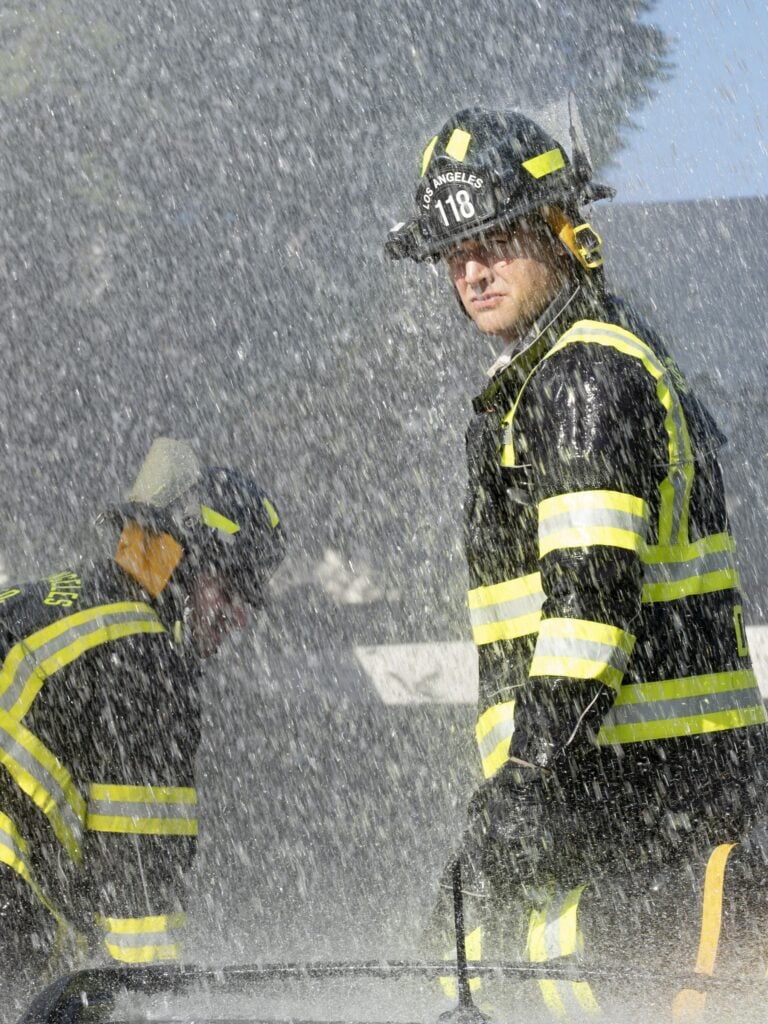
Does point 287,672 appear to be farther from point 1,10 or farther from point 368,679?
point 1,10

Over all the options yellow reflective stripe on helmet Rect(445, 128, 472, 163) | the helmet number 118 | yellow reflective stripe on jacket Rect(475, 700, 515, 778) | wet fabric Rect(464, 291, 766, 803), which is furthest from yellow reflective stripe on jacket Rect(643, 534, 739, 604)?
yellow reflective stripe on helmet Rect(445, 128, 472, 163)

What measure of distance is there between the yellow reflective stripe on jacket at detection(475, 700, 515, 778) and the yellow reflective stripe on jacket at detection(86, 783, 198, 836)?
2.79 feet

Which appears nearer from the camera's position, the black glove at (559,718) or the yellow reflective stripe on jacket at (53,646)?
the black glove at (559,718)

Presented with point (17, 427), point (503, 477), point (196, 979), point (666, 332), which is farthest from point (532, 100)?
point (196, 979)

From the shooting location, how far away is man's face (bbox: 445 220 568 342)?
2.25 meters

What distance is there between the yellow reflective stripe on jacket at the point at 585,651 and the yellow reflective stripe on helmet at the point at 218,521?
141 cm

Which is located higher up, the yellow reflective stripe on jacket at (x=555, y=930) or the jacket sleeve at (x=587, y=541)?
the jacket sleeve at (x=587, y=541)

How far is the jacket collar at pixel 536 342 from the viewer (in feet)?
7.24

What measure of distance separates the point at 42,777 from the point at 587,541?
1.48 metres

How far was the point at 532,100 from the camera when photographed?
7.54 meters

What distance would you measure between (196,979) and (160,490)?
1.60 meters

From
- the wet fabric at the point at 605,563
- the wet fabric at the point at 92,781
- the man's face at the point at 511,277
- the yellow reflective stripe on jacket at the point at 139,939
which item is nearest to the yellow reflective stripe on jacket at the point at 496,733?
the wet fabric at the point at 605,563

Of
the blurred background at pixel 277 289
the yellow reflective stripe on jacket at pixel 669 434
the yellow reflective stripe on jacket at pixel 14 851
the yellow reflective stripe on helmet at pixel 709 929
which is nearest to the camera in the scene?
the yellow reflective stripe on helmet at pixel 709 929

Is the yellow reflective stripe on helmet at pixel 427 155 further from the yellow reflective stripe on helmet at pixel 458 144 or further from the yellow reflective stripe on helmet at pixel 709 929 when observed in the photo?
the yellow reflective stripe on helmet at pixel 709 929
